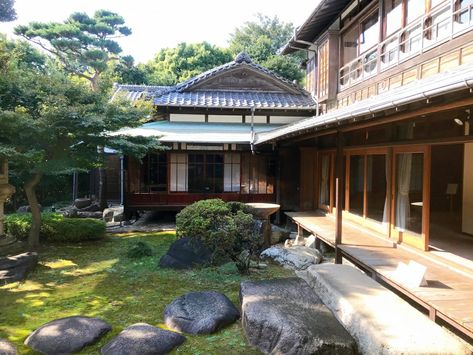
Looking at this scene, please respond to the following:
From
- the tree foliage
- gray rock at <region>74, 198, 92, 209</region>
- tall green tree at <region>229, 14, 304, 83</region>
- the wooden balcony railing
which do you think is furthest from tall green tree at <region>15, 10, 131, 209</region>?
the wooden balcony railing

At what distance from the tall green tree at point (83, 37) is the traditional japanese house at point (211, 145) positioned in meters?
14.2

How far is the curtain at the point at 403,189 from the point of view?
6863 millimetres

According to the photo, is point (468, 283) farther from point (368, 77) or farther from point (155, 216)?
point (155, 216)

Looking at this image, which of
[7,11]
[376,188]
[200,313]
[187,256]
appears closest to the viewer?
[200,313]

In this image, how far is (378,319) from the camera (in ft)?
12.5

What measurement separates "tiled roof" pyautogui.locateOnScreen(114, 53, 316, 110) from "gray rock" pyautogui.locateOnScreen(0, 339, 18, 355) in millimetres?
10222

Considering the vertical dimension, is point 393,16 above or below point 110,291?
above

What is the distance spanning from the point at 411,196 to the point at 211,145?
24.9ft

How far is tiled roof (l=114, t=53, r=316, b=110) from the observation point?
1373cm

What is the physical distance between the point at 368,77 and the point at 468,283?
591 centimetres

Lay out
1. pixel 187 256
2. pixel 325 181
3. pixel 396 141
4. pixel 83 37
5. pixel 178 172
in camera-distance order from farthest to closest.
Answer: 1. pixel 83 37
2. pixel 178 172
3. pixel 325 181
4. pixel 187 256
5. pixel 396 141

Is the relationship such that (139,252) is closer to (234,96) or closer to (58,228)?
(58,228)

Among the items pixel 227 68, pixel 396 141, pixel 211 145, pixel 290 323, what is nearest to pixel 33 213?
pixel 211 145

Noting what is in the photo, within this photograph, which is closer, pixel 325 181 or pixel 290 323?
pixel 290 323
